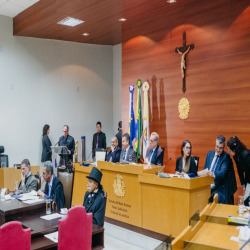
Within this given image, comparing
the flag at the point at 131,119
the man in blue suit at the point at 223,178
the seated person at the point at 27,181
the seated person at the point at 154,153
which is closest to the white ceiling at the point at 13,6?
the flag at the point at 131,119

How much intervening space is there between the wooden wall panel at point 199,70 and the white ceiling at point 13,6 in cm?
254

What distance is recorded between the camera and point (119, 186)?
18.1 ft

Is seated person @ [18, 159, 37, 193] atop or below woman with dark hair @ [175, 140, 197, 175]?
below

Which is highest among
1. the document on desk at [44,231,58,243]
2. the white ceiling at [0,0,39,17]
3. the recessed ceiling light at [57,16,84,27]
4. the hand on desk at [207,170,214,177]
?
the white ceiling at [0,0,39,17]

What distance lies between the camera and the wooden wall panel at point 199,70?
572cm

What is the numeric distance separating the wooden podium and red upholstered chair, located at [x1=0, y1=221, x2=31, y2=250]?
2331mm

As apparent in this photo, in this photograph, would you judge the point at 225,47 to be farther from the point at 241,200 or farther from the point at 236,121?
the point at 241,200

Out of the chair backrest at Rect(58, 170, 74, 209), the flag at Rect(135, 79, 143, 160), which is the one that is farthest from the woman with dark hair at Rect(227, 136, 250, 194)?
the flag at Rect(135, 79, 143, 160)

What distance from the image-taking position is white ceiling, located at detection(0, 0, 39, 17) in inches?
308

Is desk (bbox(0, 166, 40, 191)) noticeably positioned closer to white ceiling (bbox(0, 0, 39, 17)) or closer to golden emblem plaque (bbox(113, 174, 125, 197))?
golden emblem plaque (bbox(113, 174, 125, 197))

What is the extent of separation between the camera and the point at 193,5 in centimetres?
639

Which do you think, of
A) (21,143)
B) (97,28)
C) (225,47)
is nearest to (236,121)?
(225,47)

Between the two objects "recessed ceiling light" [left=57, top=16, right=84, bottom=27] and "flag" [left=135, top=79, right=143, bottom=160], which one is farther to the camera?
"recessed ceiling light" [left=57, top=16, right=84, bottom=27]

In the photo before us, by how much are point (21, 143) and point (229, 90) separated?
587cm
